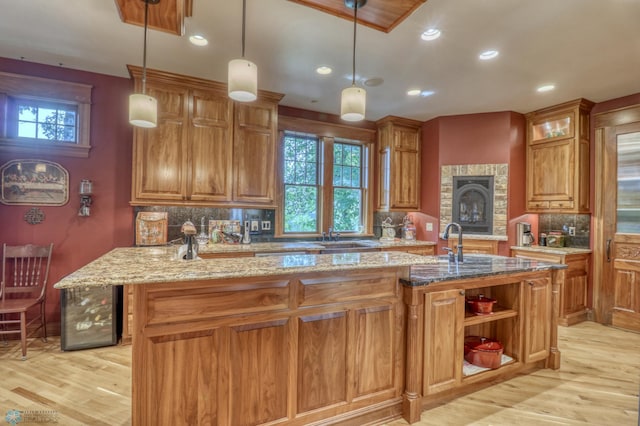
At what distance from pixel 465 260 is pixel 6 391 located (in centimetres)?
378

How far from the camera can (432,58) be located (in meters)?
3.07

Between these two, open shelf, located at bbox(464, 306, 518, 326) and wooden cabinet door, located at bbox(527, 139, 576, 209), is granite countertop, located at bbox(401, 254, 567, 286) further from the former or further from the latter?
wooden cabinet door, located at bbox(527, 139, 576, 209)

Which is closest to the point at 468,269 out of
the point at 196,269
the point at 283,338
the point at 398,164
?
the point at 283,338

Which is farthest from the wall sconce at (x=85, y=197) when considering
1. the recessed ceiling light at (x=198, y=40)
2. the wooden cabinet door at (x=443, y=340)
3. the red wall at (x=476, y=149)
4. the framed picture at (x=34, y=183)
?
the red wall at (x=476, y=149)

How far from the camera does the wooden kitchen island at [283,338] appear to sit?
1493 mm

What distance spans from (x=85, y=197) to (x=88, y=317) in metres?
1.27

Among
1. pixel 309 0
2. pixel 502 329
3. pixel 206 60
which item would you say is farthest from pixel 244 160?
pixel 502 329

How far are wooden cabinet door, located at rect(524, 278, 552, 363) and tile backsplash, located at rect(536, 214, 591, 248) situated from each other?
239 centimetres

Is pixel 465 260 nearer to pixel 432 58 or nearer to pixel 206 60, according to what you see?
pixel 432 58

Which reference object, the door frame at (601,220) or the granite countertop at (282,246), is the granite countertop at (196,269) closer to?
the granite countertop at (282,246)

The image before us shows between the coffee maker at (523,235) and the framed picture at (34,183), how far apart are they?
566 cm

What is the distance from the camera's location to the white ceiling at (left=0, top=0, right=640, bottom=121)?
2.37 meters

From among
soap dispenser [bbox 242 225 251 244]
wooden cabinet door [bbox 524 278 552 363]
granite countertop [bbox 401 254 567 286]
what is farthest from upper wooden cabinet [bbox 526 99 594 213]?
soap dispenser [bbox 242 225 251 244]

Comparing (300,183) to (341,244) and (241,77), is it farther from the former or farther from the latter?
(241,77)
